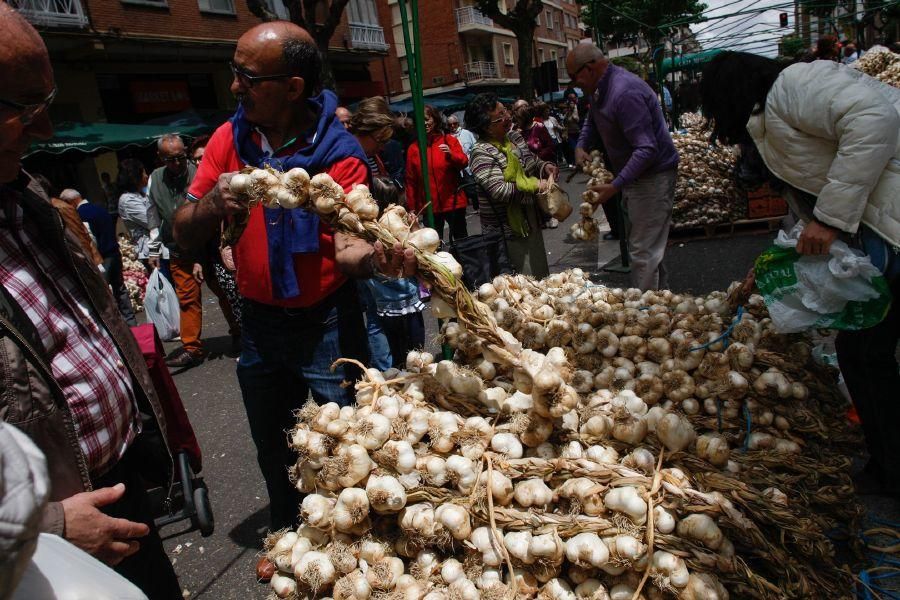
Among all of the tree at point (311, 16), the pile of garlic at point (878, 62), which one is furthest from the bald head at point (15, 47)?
the tree at point (311, 16)

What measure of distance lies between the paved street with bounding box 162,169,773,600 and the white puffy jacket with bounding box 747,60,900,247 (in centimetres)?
243

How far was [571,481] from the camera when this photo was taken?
1615 millimetres

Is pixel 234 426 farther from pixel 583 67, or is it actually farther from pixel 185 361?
pixel 583 67

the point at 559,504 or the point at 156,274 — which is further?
the point at 156,274

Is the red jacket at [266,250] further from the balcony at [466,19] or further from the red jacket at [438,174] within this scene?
the balcony at [466,19]

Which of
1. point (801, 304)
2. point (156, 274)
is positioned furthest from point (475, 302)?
point (156, 274)

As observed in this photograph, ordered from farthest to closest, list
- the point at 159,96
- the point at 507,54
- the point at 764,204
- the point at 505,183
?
the point at 507,54
the point at 159,96
the point at 764,204
the point at 505,183

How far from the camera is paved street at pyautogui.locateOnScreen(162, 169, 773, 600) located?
2.68 meters

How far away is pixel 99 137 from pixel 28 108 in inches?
409

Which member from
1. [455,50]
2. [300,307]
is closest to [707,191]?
[300,307]

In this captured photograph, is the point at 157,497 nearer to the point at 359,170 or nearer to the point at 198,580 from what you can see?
the point at 198,580

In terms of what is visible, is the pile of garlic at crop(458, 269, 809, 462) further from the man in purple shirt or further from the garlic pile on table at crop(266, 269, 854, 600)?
the man in purple shirt

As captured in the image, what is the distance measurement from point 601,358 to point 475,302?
83cm

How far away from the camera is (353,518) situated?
63.5 inches
